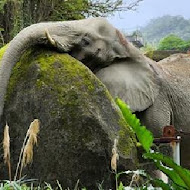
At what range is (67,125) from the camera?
3447mm

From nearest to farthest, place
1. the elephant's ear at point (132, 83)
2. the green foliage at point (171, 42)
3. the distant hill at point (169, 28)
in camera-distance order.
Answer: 1. the elephant's ear at point (132, 83)
2. the green foliage at point (171, 42)
3. the distant hill at point (169, 28)

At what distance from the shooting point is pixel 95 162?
3.47m

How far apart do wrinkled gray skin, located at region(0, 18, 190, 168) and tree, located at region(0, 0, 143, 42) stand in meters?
5.31

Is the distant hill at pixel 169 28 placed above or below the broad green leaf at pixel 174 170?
below

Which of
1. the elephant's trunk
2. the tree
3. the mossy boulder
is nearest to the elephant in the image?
the elephant's trunk

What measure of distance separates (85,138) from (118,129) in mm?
211

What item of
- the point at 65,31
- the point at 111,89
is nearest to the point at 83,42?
the point at 65,31

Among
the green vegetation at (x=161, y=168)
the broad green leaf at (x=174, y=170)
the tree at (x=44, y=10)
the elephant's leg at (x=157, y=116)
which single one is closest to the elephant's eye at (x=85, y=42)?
the elephant's leg at (x=157, y=116)

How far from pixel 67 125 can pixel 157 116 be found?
1.72m

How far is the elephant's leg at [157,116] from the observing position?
4992mm

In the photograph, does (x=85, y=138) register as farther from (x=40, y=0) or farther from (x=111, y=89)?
(x=40, y=0)

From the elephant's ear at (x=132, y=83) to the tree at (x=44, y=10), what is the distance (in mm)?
5551

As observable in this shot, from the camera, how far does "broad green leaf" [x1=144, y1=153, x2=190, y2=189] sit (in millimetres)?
2275

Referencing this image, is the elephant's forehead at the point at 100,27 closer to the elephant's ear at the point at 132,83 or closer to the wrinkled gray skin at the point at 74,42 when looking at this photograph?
the wrinkled gray skin at the point at 74,42
